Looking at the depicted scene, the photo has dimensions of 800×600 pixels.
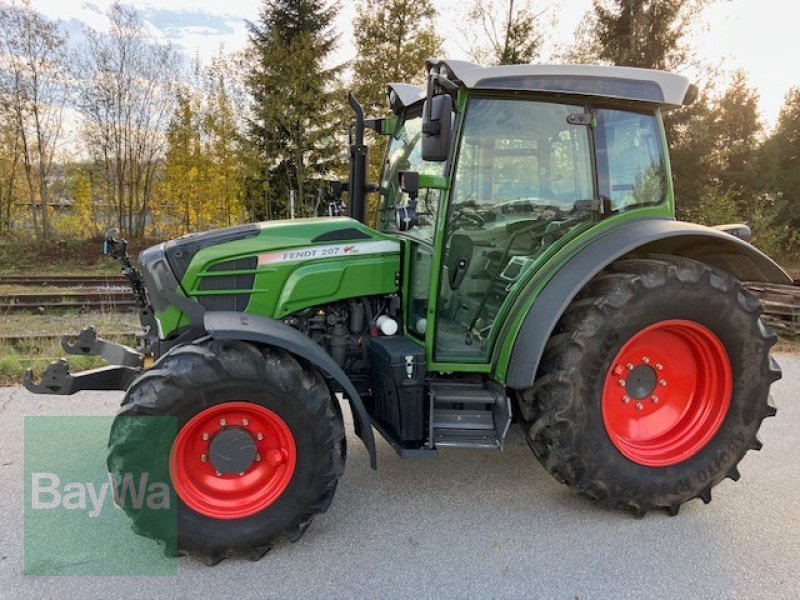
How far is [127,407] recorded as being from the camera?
2.44 metres

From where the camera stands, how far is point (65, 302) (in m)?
9.20

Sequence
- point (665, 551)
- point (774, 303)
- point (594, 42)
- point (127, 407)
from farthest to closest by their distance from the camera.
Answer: point (594, 42)
point (774, 303)
point (665, 551)
point (127, 407)

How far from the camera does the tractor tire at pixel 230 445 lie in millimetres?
2461

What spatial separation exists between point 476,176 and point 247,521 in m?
2.02

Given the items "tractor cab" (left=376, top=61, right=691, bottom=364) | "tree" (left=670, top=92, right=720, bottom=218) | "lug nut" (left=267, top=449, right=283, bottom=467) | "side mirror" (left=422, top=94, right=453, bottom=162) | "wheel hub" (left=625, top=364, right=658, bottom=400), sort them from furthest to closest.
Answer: "tree" (left=670, top=92, right=720, bottom=218), "wheel hub" (left=625, top=364, right=658, bottom=400), "tractor cab" (left=376, top=61, right=691, bottom=364), "lug nut" (left=267, top=449, right=283, bottom=467), "side mirror" (left=422, top=94, right=453, bottom=162)

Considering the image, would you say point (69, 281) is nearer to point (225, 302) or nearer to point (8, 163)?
point (8, 163)

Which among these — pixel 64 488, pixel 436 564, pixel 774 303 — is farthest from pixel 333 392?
pixel 774 303

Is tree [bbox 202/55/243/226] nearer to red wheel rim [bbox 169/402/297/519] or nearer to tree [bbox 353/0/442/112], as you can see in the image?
tree [bbox 353/0/442/112]

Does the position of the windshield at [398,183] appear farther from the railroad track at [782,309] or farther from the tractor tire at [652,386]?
the railroad track at [782,309]

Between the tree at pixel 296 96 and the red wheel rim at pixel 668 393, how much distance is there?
15218mm

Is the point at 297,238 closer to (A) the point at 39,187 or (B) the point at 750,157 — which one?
(A) the point at 39,187

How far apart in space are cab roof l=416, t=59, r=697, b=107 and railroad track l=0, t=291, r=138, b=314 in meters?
7.53

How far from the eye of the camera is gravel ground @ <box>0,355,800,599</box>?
95.0 inches

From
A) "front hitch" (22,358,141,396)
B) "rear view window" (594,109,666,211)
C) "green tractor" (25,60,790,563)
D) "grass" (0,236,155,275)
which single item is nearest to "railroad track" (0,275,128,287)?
"grass" (0,236,155,275)
